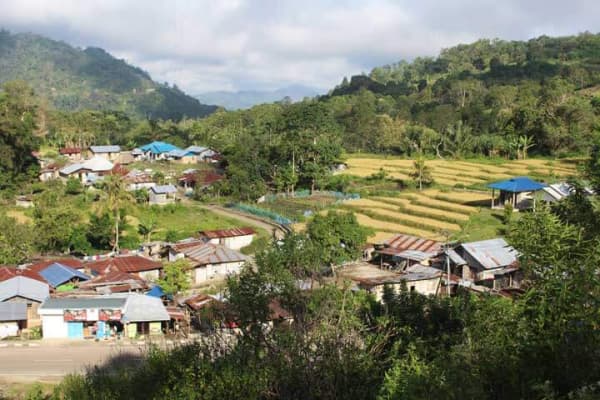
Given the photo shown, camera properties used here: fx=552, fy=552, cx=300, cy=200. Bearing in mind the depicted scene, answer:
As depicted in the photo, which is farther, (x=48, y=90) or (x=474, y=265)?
(x=48, y=90)

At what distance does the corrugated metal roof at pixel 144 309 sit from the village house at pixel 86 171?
29.9 metres

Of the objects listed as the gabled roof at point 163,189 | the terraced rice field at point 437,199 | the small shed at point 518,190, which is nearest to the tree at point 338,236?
the terraced rice field at point 437,199

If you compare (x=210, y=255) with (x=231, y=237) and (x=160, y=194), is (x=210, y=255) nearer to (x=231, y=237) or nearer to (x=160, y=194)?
(x=231, y=237)

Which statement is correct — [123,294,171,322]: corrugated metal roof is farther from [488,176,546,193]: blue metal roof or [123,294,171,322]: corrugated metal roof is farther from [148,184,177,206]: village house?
[488,176,546,193]: blue metal roof

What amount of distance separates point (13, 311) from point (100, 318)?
3536 millimetres

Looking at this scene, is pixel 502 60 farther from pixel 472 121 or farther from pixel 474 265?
pixel 474 265

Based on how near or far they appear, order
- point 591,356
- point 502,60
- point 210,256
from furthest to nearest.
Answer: point 502,60 < point 210,256 < point 591,356

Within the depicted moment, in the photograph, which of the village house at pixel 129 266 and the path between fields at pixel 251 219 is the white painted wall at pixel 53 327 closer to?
the village house at pixel 129 266

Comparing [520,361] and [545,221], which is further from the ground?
[545,221]

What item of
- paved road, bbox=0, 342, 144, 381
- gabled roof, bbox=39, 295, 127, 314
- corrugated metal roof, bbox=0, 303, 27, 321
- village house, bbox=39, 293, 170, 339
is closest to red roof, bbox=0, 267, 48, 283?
corrugated metal roof, bbox=0, 303, 27, 321

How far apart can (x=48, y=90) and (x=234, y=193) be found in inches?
6234

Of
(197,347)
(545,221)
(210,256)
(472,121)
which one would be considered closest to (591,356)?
(545,221)

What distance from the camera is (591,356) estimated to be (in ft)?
21.1

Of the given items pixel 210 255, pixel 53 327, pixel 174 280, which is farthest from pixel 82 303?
pixel 210 255
